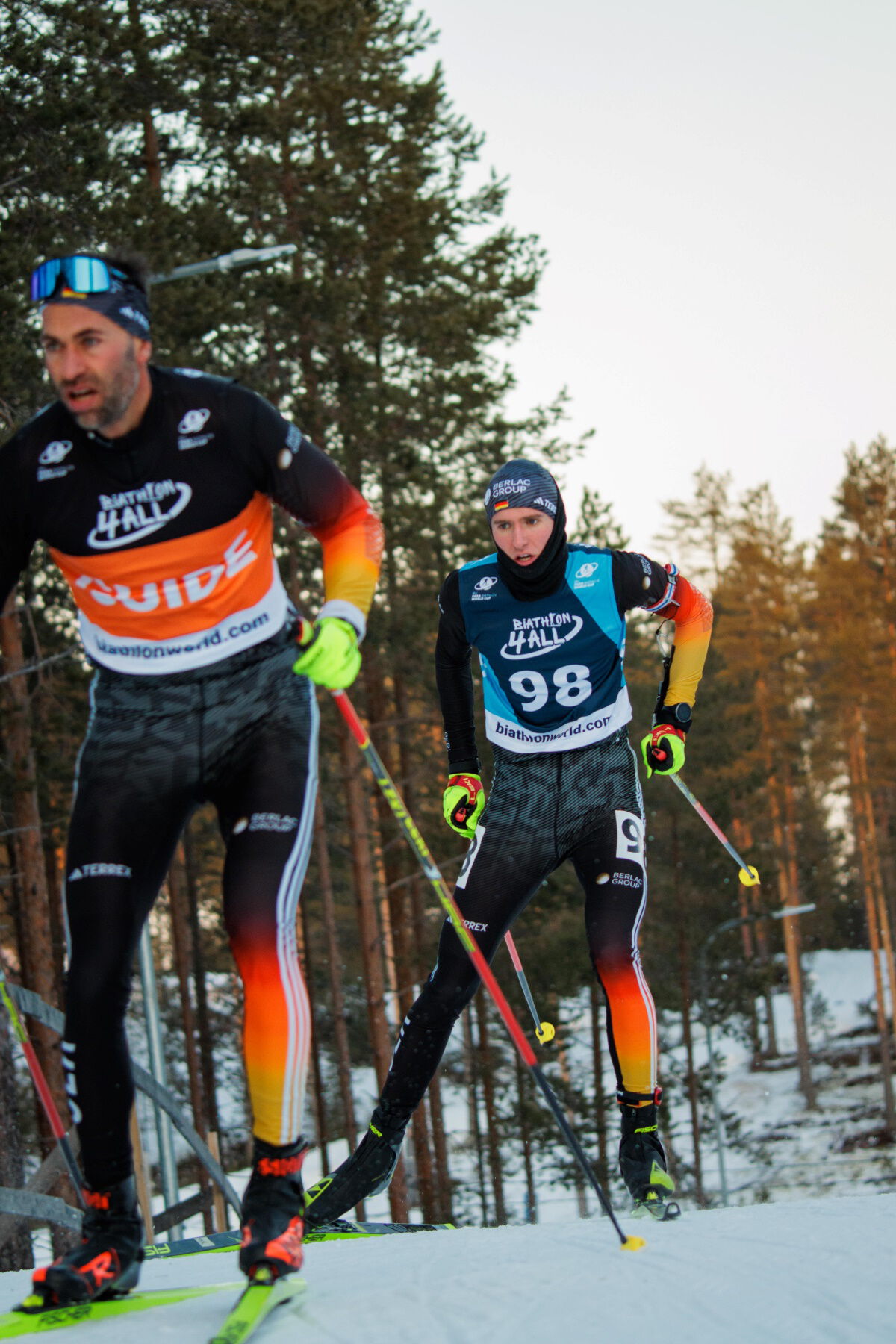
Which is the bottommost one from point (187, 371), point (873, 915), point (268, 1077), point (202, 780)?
point (873, 915)

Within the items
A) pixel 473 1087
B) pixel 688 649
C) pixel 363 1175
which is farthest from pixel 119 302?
pixel 473 1087

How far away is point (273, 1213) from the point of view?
3.14 meters

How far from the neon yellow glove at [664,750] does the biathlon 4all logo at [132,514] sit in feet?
9.56

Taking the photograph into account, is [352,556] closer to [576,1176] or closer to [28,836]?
[28,836]

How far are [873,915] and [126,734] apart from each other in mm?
44277

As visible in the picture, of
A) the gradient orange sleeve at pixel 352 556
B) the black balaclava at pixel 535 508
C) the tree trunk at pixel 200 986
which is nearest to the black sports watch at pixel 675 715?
the black balaclava at pixel 535 508

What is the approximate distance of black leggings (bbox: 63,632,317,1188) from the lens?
10.7ft

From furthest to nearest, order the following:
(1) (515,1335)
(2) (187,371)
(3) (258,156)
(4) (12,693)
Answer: (3) (258,156), (4) (12,693), (2) (187,371), (1) (515,1335)

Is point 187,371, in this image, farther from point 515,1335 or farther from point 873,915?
point 873,915

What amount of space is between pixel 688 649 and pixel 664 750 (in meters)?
0.51

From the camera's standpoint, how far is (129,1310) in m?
3.29

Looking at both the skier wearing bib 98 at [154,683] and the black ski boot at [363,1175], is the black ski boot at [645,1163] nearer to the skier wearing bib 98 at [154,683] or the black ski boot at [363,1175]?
the black ski boot at [363,1175]

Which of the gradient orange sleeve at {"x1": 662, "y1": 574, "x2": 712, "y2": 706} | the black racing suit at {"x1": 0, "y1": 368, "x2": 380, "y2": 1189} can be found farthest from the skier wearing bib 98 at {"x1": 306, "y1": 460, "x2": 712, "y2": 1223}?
the black racing suit at {"x1": 0, "y1": 368, "x2": 380, "y2": 1189}

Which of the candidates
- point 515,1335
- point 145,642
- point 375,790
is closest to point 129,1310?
point 515,1335
